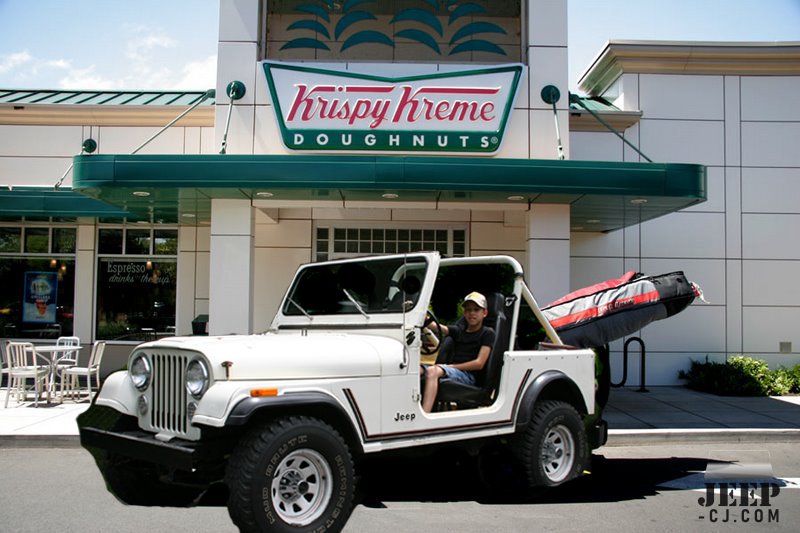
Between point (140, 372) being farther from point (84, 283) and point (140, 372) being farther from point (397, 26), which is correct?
point (84, 283)

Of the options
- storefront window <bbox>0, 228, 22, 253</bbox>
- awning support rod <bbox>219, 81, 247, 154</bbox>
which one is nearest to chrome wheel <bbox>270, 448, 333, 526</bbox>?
awning support rod <bbox>219, 81, 247, 154</bbox>

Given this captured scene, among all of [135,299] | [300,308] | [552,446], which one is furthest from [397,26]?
[552,446]

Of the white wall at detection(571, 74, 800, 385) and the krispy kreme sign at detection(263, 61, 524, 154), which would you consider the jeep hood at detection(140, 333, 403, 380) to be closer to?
the krispy kreme sign at detection(263, 61, 524, 154)

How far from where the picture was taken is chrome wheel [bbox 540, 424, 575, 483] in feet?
20.0

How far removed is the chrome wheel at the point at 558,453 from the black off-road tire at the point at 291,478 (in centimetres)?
208

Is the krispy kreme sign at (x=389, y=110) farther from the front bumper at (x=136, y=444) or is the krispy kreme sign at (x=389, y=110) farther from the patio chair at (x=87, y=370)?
the front bumper at (x=136, y=444)

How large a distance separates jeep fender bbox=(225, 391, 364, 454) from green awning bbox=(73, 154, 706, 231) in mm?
5198

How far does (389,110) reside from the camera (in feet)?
34.8

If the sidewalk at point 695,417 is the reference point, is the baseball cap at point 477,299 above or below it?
above

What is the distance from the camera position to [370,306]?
5852 millimetres

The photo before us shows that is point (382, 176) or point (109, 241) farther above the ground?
point (382, 176)

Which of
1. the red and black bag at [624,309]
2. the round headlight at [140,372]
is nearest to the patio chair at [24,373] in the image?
the round headlight at [140,372]

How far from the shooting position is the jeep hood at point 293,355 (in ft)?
15.2

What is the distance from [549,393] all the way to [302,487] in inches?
101
